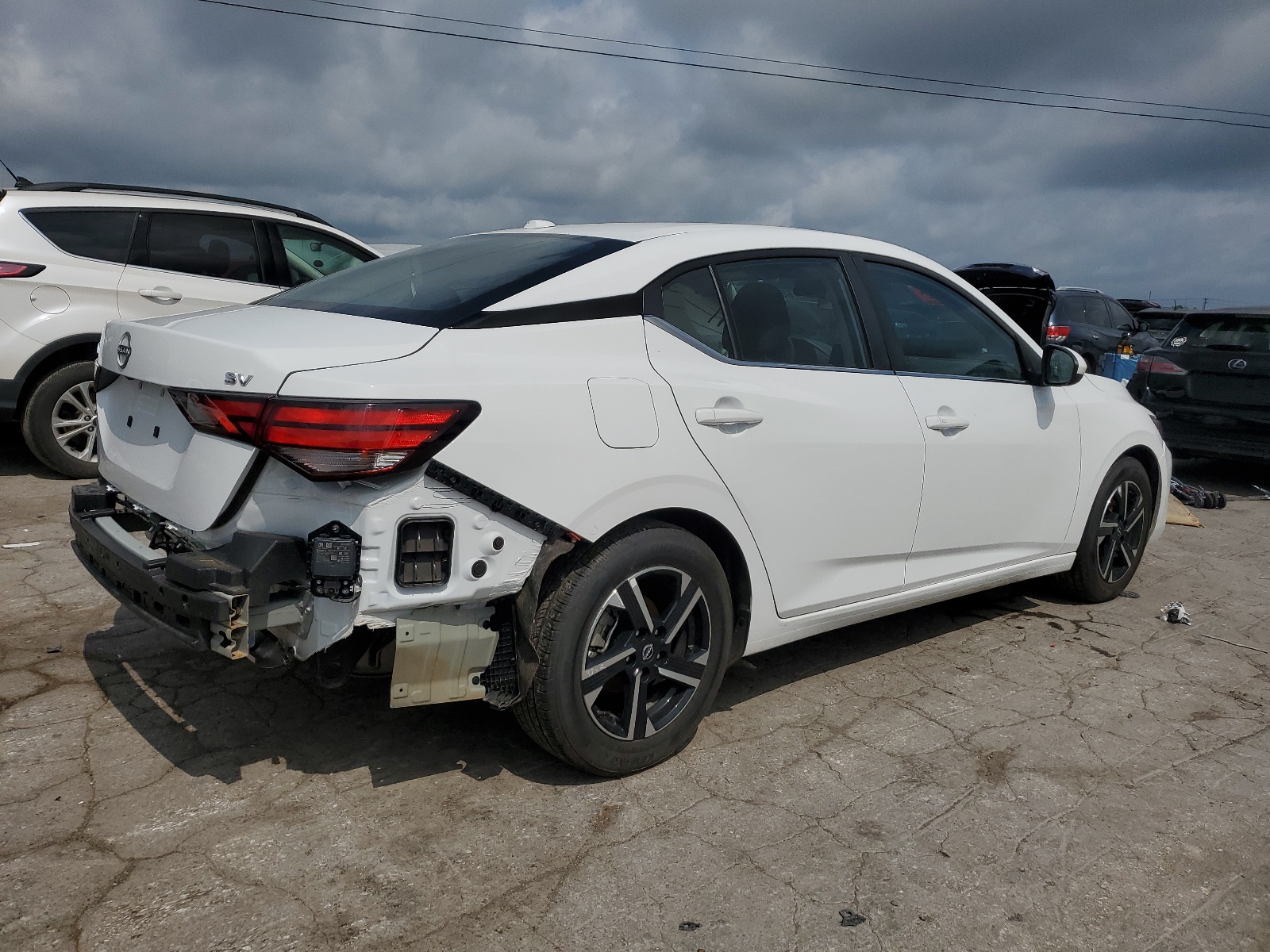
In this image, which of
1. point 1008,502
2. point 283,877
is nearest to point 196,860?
point 283,877

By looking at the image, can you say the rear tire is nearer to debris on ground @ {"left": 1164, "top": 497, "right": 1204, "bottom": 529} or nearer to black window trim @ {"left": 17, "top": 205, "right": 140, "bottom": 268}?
debris on ground @ {"left": 1164, "top": 497, "right": 1204, "bottom": 529}

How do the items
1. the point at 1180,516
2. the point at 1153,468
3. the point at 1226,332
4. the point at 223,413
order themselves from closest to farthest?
the point at 223,413 < the point at 1153,468 < the point at 1180,516 < the point at 1226,332

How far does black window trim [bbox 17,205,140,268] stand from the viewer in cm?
636

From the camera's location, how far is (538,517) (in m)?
2.65

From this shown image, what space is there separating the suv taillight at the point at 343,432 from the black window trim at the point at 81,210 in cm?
493

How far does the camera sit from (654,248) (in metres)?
3.16

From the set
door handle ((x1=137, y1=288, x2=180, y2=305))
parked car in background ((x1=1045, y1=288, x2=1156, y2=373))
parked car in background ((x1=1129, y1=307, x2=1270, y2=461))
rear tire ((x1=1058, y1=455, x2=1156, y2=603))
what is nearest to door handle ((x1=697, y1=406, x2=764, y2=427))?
rear tire ((x1=1058, y1=455, x2=1156, y2=603))

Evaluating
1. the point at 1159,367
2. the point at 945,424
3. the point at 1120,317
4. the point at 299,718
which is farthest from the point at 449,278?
the point at 1120,317

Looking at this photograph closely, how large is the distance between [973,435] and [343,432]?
2529mm

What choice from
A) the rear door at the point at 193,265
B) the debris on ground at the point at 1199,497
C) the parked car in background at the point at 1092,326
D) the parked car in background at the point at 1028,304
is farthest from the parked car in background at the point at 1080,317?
the rear door at the point at 193,265

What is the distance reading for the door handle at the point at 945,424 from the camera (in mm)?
3745

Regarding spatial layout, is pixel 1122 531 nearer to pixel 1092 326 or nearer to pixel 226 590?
pixel 226 590

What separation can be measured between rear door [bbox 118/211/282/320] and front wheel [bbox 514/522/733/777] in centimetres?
502

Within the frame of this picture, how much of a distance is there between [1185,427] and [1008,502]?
18.4 feet
